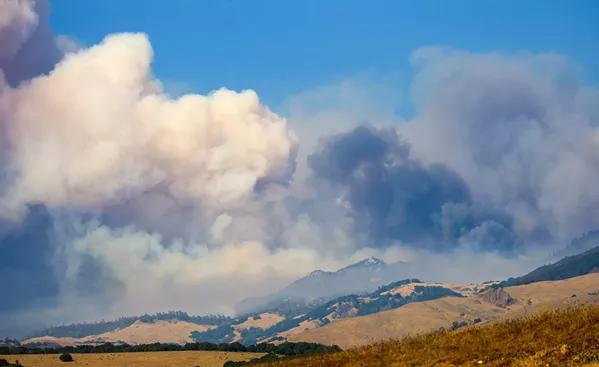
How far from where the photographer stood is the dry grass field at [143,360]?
165 metres

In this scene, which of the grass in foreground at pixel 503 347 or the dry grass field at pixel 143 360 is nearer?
the grass in foreground at pixel 503 347

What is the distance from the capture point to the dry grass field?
165m

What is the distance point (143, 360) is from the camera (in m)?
178

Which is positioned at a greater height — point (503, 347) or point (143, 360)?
point (503, 347)

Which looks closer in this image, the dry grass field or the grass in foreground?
the grass in foreground

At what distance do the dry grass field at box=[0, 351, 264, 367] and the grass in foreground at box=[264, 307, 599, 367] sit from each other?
129057 mm

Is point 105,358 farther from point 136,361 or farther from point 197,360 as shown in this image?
point 197,360

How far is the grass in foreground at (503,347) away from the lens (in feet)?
121

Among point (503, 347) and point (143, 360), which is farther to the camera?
point (143, 360)

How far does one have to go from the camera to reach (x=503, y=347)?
41.5m

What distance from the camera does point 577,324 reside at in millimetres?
42781

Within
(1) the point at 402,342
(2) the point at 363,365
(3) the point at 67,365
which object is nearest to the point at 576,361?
(2) the point at 363,365

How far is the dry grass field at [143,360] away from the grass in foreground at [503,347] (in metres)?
129

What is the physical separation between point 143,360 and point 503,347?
15694 cm
